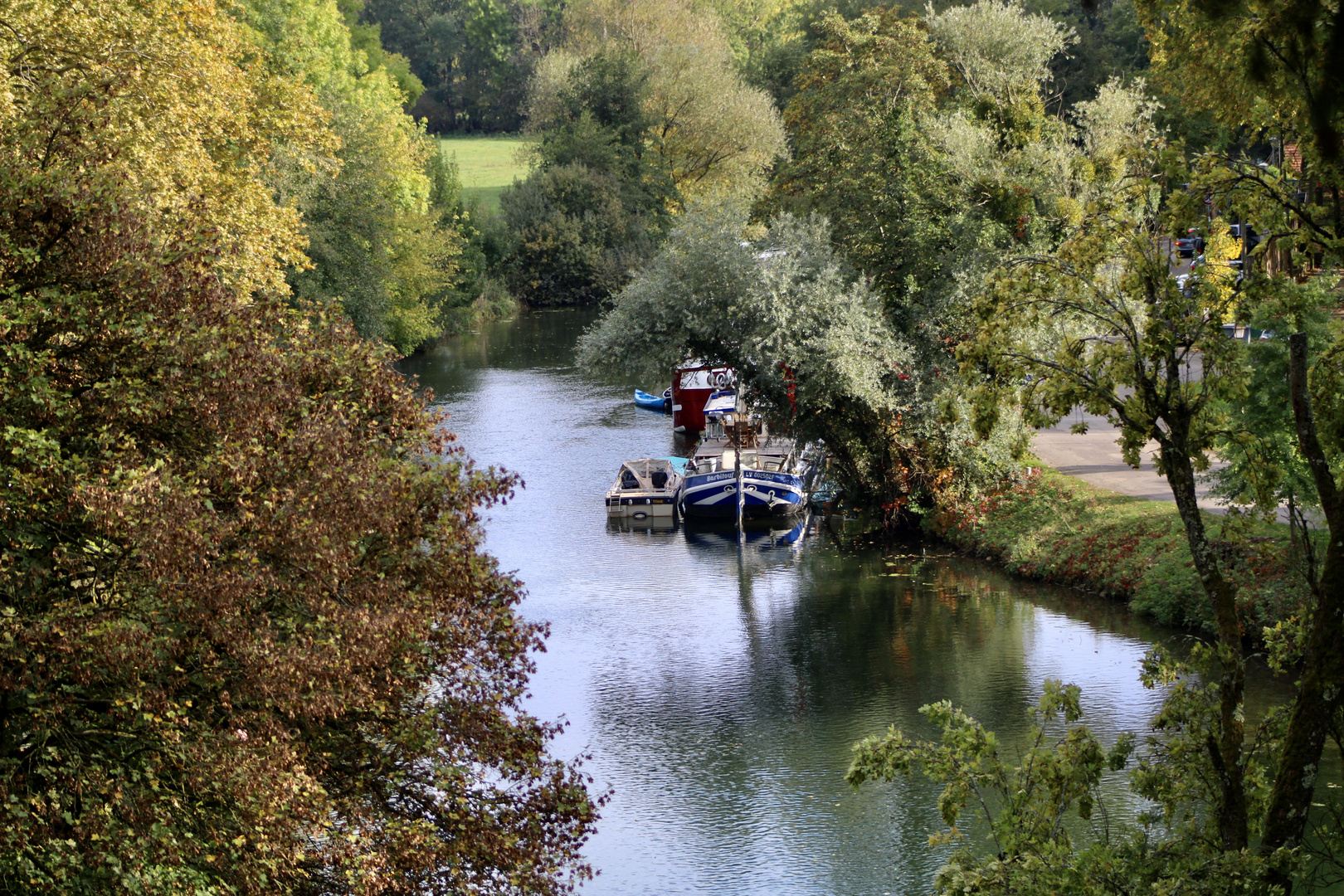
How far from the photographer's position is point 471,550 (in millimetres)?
11508

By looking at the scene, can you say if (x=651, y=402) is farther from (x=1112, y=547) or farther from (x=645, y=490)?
(x=1112, y=547)

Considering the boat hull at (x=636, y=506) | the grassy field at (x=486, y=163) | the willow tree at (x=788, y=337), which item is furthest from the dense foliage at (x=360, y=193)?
Answer: the grassy field at (x=486, y=163)

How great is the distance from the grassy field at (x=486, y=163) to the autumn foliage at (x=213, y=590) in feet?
243

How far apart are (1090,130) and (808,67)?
11.3 m

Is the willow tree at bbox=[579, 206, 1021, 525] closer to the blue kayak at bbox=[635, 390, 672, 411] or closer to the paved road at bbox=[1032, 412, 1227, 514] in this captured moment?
the paved road at bbox=[1032, 412, 1227, 514]

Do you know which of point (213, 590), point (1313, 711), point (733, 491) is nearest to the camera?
point (1313, 711)

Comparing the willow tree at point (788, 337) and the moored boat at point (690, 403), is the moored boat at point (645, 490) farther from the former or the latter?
the moored boat at point (690, 403)

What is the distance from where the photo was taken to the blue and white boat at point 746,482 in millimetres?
33219

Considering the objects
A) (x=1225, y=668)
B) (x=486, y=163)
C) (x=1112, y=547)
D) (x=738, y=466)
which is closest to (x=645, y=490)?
(x=738, y=466)

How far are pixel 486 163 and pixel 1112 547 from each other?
8779 cm

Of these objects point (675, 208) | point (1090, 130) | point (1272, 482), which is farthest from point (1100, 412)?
point (675, 208)

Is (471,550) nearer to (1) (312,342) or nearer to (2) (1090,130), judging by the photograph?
(1) (312,342)

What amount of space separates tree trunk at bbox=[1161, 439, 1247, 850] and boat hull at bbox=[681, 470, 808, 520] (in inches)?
939

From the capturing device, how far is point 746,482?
33.5m
